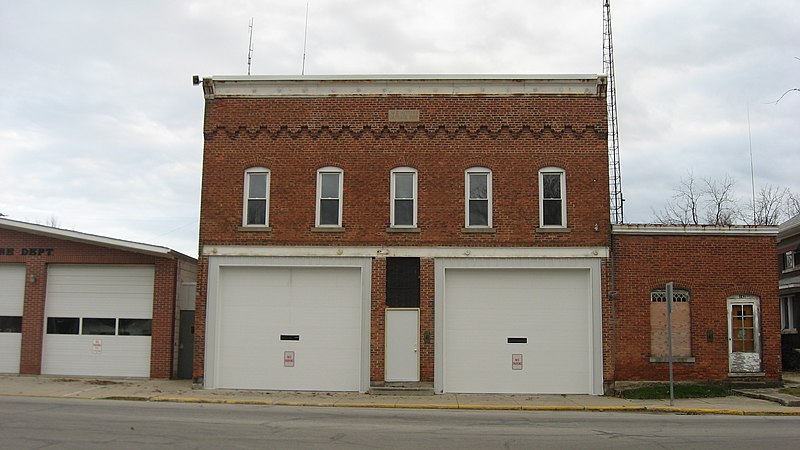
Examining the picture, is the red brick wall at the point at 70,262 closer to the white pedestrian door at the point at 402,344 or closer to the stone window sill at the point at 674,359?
the white pedestrian door at the point at 402,344

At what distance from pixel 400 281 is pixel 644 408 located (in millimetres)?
7086

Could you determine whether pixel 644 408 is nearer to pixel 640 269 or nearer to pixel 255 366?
pixel 640 269

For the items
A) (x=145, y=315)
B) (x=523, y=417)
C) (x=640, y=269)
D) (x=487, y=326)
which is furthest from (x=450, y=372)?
(x=145, y=315)

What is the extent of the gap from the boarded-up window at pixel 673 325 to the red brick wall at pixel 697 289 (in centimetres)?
13

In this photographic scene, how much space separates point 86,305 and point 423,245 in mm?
10642

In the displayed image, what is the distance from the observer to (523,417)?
1619cm

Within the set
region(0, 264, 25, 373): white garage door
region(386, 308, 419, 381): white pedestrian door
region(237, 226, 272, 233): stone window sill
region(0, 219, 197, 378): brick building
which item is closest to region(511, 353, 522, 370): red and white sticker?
region(386, 308, 419, 381): white pedestrian door

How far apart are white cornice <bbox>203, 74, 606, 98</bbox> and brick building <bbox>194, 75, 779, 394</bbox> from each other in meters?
0.04

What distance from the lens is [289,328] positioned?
20.9 m

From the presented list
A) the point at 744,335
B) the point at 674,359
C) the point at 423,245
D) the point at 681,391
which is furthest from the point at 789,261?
the point at 423,245

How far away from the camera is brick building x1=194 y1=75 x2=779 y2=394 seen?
20.4 metres

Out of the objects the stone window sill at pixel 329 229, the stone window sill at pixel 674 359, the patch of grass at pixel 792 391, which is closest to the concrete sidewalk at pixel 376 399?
the patch of grass at pixel 792 391

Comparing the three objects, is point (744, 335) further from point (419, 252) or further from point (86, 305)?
point (86, 305)

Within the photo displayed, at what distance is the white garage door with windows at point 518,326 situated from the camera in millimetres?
20406
